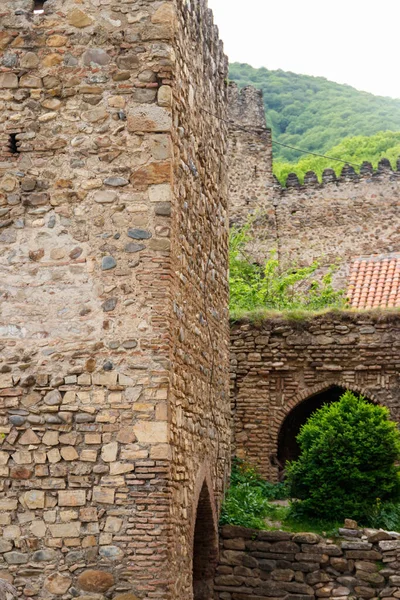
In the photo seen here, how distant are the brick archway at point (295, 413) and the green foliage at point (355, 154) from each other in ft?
89.5

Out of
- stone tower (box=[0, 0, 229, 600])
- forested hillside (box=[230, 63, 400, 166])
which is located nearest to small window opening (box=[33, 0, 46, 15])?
stone tower (box=[0, 0, 229, 600])

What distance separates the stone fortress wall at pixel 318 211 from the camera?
30.7 m

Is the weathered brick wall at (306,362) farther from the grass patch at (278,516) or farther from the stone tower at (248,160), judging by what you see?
the stone tower at (248,160)

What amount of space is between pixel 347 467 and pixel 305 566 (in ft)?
4.67

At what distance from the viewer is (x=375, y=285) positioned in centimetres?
2005

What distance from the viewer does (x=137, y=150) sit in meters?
8.07

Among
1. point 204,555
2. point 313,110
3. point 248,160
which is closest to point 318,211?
point 248,160

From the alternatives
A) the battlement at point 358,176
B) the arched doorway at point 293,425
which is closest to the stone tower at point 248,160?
the battlement at point 358,176

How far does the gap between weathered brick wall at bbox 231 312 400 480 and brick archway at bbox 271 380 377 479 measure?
0.02 m

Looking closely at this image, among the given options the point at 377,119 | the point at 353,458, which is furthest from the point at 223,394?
the point at 377,119

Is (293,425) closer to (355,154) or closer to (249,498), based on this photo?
(249,498)

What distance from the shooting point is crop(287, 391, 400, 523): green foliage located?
11.2 m

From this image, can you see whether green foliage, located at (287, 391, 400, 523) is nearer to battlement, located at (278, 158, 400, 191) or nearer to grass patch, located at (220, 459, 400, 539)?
grass patch, located at (220, 459, 400, 539)

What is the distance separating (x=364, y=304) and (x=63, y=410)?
40.9ft
